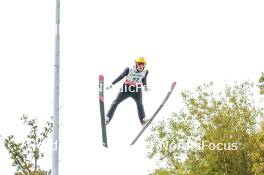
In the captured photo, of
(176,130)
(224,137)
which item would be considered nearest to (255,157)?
(224,137)

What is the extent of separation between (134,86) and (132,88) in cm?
12

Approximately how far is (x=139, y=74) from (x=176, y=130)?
119 ft

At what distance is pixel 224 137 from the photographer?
168ft

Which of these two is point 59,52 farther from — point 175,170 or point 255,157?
point 175,170

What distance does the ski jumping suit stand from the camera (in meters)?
18.0

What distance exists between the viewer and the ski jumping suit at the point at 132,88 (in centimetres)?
1800
